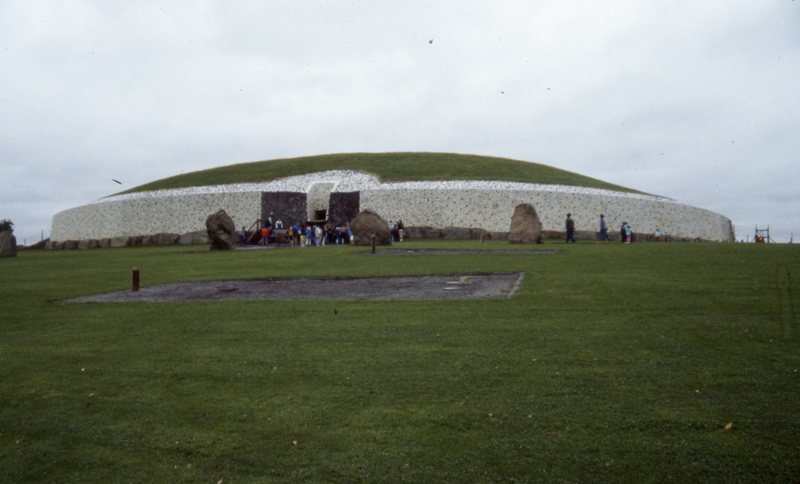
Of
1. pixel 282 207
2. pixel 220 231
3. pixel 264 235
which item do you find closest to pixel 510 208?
pixel 282 207

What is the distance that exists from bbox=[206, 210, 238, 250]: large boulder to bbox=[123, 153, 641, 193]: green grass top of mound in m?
19.9

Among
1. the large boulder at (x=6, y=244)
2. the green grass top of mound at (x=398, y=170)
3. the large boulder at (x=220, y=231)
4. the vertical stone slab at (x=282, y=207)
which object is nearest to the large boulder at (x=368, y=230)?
the large boulder at (x=220, y=231)

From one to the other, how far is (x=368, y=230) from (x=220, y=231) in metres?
7.27

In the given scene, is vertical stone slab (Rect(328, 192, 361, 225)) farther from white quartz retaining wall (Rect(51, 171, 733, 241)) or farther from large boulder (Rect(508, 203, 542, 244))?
large boulder (Rect(508, 203, 542, 244))

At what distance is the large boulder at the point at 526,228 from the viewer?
29.4m

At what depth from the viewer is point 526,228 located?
29438 millimetres

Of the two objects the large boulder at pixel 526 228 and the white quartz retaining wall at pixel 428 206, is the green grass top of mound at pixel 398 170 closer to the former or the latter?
the white quartz retaining wall at pixel 428 206

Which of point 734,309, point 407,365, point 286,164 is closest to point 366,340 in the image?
point 407,365

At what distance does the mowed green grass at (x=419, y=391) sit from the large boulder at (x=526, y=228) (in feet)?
60.5

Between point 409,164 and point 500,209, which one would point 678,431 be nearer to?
point 500,209

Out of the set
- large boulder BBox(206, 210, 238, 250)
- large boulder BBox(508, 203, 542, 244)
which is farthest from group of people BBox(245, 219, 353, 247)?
large boulder BBox(508, 203, 542, 244)

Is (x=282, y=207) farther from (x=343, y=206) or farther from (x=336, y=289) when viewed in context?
(x=336, y=289)

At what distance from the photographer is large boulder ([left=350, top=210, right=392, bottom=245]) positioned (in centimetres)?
3064

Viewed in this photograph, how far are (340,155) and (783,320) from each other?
54906mm
